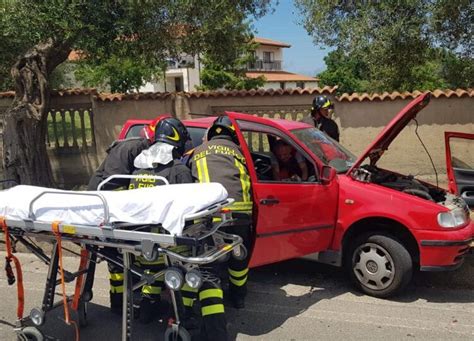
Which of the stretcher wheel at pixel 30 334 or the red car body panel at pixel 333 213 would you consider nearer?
the stretcher wheel at pixel 30 334

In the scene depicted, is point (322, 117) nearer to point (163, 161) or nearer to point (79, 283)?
point (163, 161)

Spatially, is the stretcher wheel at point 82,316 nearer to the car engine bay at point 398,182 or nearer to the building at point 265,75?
the car engine bay at point 398,182

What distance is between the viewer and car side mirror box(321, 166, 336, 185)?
4441mm

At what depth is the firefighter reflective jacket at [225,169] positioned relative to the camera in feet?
12.5

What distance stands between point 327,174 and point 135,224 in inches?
81.3

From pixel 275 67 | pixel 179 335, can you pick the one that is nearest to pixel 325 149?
pixel 179 335

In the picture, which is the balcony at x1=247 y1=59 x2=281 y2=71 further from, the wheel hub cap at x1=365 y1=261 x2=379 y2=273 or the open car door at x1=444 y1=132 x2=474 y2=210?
the wheel hub cap at x1=365 y1=261 x2=379 y2=273

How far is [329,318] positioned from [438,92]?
660 centimetres

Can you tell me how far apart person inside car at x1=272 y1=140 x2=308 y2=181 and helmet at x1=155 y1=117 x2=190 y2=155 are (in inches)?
55.7

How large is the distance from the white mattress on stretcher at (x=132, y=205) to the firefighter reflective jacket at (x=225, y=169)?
0.72 metres

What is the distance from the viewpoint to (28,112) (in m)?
8.59

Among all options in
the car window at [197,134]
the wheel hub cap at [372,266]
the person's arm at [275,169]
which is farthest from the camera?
the car window at [197,134]

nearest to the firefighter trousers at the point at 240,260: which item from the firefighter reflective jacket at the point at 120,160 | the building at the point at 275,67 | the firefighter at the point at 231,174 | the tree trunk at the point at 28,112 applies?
the firefighter at the point at 231,174

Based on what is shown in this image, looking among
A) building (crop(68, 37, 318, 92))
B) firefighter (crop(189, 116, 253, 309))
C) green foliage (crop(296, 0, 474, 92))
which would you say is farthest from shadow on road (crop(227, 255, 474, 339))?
building (crop(68, 37, 318, 92))
